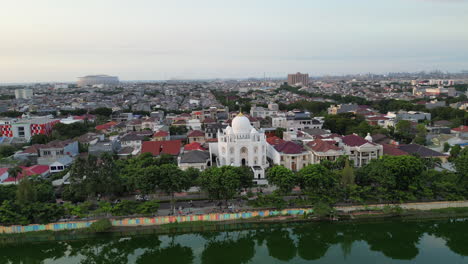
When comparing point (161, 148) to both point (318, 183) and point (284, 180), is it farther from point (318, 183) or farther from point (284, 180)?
point (318, 183)

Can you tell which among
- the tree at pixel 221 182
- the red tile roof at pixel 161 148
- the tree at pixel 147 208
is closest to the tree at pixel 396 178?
the tree at pixel 221 182

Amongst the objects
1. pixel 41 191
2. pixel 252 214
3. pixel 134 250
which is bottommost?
pixel 134 250

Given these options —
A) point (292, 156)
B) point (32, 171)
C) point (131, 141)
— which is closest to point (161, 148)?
point (131, 141)

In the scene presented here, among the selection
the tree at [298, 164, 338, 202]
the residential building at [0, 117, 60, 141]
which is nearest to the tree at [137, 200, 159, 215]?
the tree at [298, 164, 338, 202]

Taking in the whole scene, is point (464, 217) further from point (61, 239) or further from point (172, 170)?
point (61, 239)

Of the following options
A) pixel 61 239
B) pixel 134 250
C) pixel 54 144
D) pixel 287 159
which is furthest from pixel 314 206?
pixel 54 144

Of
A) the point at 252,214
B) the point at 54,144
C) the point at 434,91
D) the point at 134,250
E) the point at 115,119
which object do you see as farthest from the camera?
the point at 434,91

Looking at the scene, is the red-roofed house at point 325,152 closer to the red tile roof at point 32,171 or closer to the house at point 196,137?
the house at point 196,137
